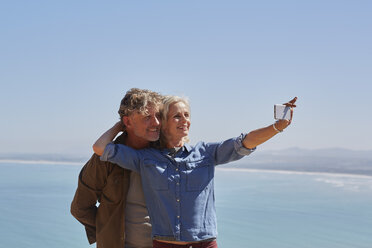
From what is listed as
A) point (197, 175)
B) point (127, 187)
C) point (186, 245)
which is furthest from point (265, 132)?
point (127, 187)

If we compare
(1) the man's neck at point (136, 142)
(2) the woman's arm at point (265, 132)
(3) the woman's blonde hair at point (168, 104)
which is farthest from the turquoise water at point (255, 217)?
(2) the woman's arm at point (265, 132)

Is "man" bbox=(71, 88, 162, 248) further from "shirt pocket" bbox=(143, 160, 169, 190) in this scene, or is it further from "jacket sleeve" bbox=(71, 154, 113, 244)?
"shirt pocket" bbox=(143, 160, 169, 190)

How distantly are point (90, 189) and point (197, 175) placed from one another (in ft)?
1.99

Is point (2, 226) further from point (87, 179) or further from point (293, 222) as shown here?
point (87, 179)

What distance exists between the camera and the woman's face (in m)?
2.44

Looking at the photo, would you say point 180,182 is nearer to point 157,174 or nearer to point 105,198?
point 157,174

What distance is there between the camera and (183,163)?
2.36m

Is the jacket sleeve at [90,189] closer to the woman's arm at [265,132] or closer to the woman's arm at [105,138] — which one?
the woman's arm at [105,138]

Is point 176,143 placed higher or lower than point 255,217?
higher

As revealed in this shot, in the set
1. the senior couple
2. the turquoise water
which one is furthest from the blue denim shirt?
the turquoise water

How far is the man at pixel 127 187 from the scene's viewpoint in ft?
8.07

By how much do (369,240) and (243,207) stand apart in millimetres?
2500

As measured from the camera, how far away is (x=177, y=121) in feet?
7.98

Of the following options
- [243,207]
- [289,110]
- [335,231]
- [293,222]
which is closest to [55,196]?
[243,207]
